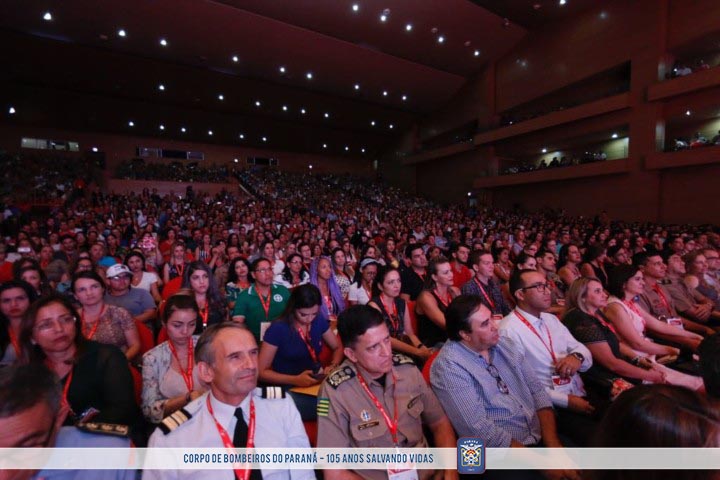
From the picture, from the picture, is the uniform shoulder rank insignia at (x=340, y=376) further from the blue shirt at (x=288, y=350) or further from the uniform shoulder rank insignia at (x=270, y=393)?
the blue shirt at (x=288, y=350)

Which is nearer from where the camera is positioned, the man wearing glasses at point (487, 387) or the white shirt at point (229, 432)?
the white shirt at point (229, 432)

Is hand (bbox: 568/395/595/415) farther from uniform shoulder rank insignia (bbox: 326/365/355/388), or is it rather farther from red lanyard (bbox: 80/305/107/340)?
red lanyard (bbox: 80/305/107/340)

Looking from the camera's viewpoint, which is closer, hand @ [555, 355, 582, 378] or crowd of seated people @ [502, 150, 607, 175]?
hand @ [555, 355, 582, 378]

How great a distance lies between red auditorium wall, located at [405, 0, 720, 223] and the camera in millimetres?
11602

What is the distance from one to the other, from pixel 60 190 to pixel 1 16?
5.61 meters

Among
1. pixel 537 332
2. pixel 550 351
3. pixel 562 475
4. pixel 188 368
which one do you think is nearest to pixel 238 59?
pixel 188 368

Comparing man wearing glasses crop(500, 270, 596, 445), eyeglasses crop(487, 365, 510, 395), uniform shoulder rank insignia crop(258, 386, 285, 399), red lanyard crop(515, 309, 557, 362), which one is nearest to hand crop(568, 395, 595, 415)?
man wearing glasses crop(500, 270, 596, 445)

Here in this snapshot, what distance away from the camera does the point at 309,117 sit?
2308cm

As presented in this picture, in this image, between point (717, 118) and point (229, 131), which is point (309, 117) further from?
point (717, 118)

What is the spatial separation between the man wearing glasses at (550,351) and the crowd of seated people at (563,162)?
1463 cm

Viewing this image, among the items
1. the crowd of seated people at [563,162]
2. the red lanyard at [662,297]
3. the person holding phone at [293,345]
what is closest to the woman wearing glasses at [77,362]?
the person holding phone at [293,345]

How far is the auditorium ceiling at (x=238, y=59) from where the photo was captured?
1244 centimetres

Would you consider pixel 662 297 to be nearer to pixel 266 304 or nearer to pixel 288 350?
pixel 288 350

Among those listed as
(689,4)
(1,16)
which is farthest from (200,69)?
(689,4)
